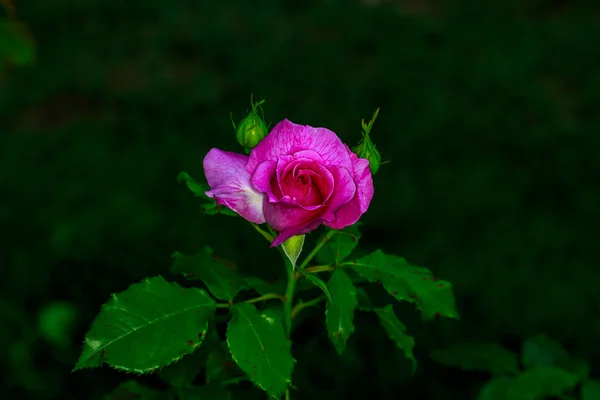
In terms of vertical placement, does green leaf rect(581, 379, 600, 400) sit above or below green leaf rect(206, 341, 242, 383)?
below

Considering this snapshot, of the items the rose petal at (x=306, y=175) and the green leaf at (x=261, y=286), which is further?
the green leaf at (x=261, y=286)

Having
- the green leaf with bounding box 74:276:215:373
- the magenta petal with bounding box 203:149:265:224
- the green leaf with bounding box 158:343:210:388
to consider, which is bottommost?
the green leaf with bounding box 158:343:210:388

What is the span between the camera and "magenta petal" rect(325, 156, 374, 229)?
0.84 metres

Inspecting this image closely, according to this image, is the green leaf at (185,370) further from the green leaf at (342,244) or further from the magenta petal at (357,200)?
the magenta petal at (357,200)

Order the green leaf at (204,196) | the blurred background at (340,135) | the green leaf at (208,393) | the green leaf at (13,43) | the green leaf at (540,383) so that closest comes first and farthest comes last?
the green leaf at (204,196) → the green leaf at (208,393) → the green leaf at (540,383) → the green leaf at (13,43) → the blurred background at (340,135)

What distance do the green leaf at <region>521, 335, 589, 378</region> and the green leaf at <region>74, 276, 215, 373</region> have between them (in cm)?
83

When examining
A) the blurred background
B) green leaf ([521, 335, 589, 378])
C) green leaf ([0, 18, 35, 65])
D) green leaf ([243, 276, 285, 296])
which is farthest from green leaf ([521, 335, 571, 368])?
green leaf ([0, 18, 35, 65])

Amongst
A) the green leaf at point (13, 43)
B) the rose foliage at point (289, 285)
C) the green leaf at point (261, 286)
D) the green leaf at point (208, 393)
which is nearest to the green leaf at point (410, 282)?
the rose foliage at point (289, 285)

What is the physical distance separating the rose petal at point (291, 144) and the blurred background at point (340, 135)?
2.01ft

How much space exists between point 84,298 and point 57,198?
734 mm

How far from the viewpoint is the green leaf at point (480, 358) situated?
4.66 feet

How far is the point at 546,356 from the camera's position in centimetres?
150

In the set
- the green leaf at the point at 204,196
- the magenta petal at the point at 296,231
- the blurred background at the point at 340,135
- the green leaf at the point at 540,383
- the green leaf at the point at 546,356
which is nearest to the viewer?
the magenta petal at the point at 296,231

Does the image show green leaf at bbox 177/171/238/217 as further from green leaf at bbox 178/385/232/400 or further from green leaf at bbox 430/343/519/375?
green leaf at bbox 430/343/519/375
